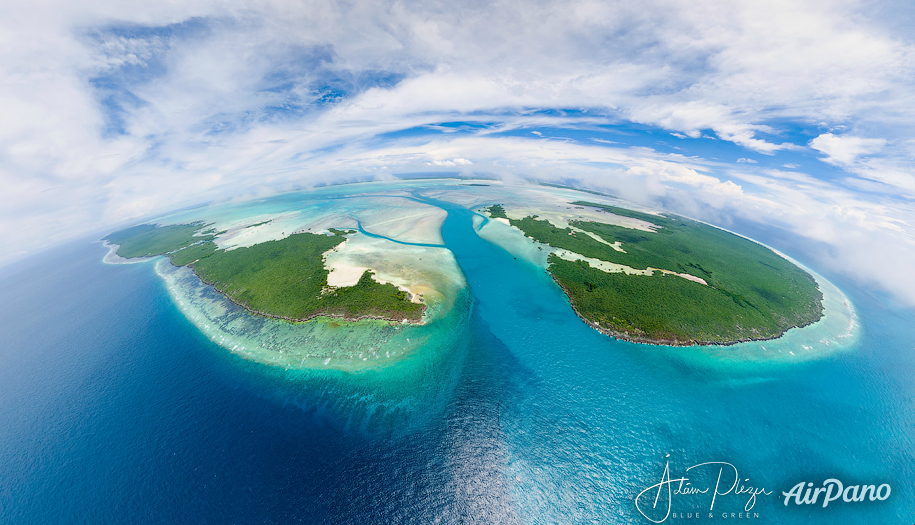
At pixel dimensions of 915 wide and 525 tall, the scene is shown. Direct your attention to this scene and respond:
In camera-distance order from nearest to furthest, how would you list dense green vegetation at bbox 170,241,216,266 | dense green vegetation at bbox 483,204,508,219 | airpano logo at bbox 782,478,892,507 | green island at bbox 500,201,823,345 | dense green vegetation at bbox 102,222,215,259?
airpano logo at bbox 782,478,892,507 → green island at bbox 500,201,823,345 → dense green vegetation at bbox 170,241,216,266 → dense green vegetation at bbox 102,222,215,259 → dense green vegetation at bbox 483,204,508,219

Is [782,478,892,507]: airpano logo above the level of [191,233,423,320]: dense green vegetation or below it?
below

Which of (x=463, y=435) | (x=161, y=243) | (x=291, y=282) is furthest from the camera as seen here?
(x=161, y=243)

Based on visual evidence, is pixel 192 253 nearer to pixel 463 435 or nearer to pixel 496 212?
pixel 463 435

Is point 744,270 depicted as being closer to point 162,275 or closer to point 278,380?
point 278,380

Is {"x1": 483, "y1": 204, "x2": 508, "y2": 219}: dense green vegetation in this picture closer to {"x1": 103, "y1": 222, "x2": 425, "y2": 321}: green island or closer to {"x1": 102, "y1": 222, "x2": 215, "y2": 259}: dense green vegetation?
{"x1": 103, "y1": 222, "x2": 425, "y2": 321}: green island

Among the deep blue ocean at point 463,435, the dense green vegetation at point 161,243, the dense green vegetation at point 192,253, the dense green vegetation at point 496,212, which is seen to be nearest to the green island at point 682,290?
the deep blue ocean at point 463,435

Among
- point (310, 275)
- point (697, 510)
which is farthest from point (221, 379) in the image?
point (697, 510)
